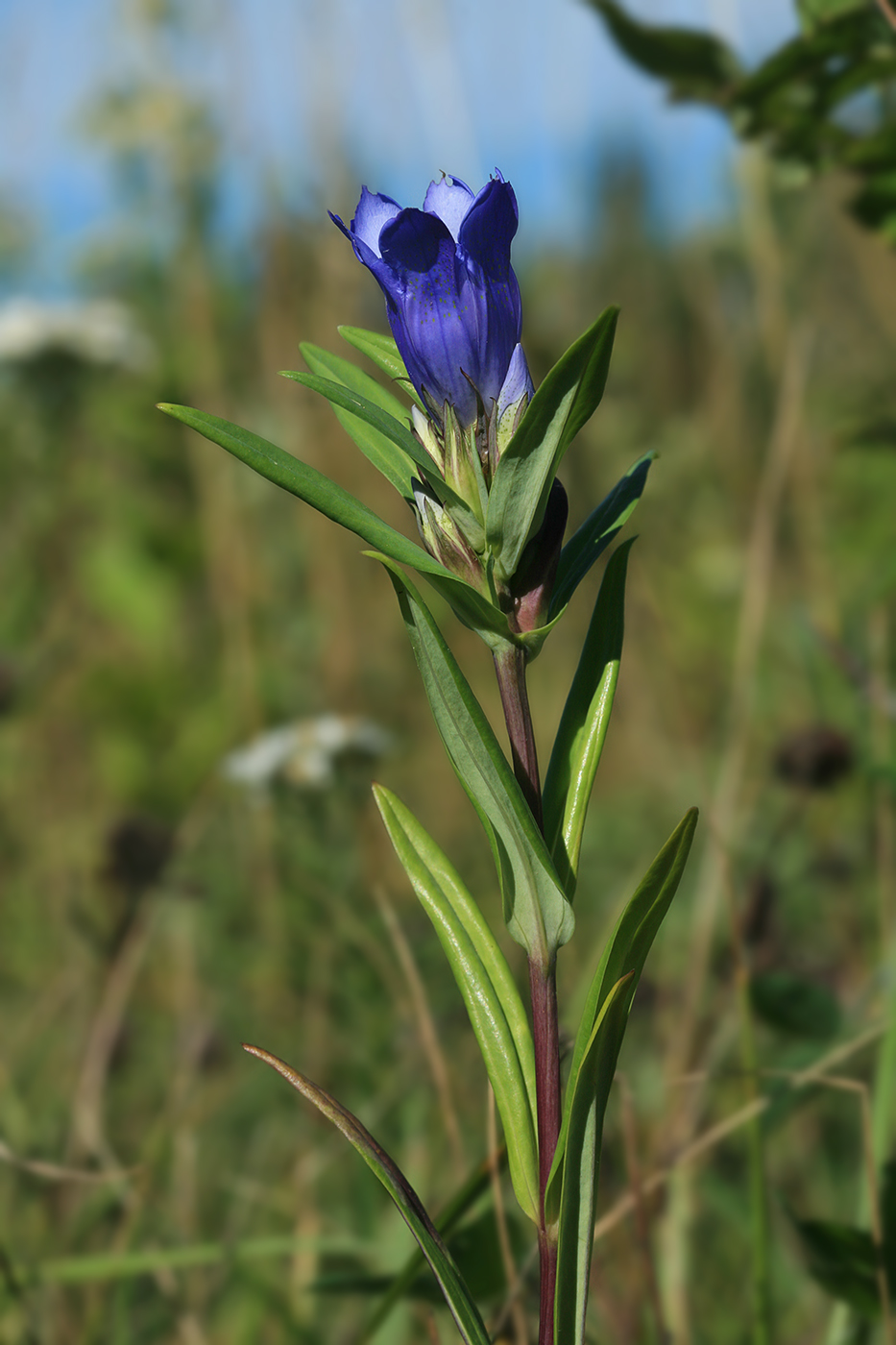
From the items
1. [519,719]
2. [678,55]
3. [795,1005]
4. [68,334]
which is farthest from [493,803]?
[68,334]

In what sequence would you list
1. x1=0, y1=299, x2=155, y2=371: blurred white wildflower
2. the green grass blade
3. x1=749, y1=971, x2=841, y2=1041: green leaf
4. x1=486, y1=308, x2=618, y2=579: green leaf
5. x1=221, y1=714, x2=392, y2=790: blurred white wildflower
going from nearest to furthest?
x1=486, y1=308, x2=618, y2=579: green leaf < the green grass blade < x1=749, y1=971, x2=841, y2=1041: green leaf < x1=221, y1=714, x2=392, y2=790: blurred white wildflower < x1=0, y1=299, x2=155, y2=371: blurred white wildflower

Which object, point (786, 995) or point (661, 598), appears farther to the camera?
point (661, 598)

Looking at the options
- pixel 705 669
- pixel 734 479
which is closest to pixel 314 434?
pixel 734 479

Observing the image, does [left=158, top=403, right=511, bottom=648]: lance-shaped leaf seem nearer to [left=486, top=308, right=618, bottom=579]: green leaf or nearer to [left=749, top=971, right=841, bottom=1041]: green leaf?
[left=486, top=308, right=618, bottom=579]: green leaf

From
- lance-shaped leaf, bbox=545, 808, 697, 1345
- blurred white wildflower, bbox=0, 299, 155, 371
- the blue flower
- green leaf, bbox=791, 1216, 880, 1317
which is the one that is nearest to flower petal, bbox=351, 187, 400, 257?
the blue flower

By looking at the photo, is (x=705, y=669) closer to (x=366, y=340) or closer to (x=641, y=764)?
(x=641, y=764)

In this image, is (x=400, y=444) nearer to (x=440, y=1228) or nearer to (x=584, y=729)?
(x=584, y=729)
